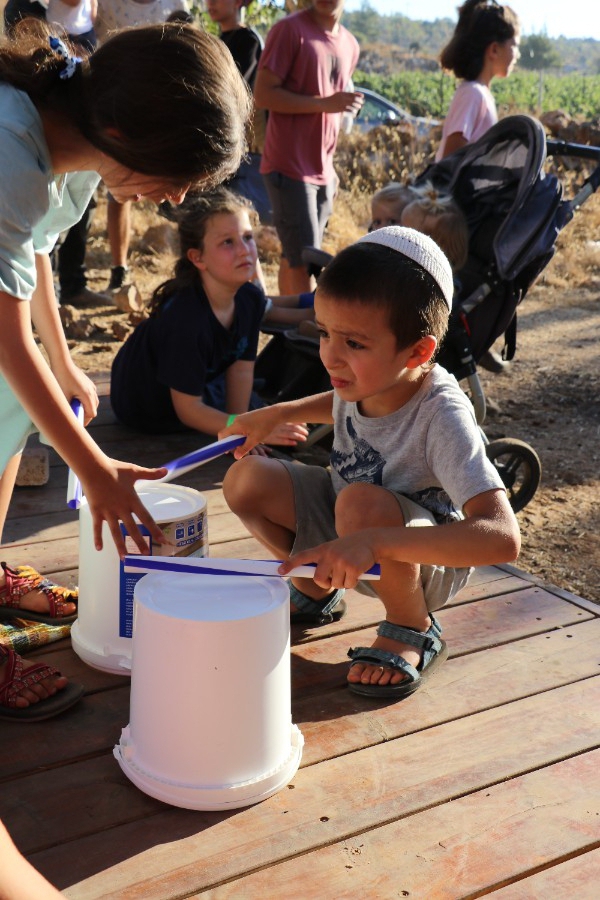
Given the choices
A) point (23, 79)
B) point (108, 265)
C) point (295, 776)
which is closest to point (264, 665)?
point (295, 776)

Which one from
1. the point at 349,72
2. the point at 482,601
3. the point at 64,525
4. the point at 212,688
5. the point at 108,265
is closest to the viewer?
the point at 212,688

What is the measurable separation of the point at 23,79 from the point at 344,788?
4.41 feet

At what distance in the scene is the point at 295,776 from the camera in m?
1.71

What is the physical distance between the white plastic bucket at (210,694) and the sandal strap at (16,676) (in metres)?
0.29

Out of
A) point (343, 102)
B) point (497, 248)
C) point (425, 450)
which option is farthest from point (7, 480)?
point (343, 102)

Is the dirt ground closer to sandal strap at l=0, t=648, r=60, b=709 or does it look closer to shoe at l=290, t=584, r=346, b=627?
shoe at l=290, t=584, r=346, b=627

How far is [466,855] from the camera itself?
1.53 metres

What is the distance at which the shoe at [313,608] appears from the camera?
7.31 feet

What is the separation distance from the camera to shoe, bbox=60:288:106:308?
5566mm

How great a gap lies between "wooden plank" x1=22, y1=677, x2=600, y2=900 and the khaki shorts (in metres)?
0.26

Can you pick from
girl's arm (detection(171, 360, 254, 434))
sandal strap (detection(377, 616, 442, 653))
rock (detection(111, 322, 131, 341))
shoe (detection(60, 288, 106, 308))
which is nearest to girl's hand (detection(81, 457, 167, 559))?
sandal strap (detection(377, 616, 442, 653))

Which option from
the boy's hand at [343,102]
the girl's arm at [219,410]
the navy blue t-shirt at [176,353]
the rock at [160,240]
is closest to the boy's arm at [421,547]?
the girl's arm at [219,410]

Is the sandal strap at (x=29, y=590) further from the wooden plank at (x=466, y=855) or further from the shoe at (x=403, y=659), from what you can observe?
the wooden plank at (x=466, y=855)

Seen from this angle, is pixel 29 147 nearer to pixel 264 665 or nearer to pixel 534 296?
pixel 264 665
